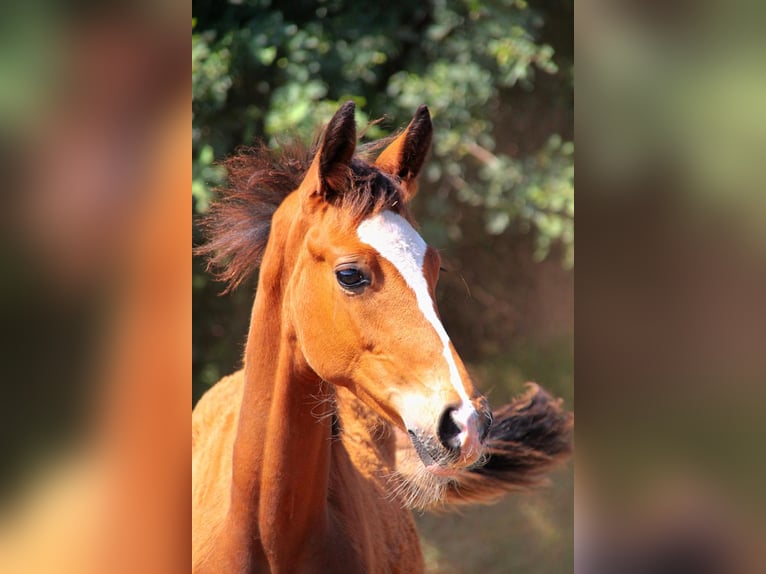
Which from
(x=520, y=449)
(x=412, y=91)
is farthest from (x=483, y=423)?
(x=412, y=91)

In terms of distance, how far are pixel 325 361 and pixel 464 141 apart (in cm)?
211

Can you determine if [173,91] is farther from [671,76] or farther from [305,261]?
[305,261]

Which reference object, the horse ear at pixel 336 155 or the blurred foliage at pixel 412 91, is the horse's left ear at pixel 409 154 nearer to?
the horse ear at pixel 336 155

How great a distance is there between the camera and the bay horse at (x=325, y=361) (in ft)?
4.30

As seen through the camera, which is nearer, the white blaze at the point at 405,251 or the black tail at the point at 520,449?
the white blaze at the point at 405,251

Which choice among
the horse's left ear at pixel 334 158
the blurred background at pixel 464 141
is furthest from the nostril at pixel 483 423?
the blurred background at pixel 464 141

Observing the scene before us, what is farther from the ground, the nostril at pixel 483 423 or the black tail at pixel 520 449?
the nostril at pixel 483 423

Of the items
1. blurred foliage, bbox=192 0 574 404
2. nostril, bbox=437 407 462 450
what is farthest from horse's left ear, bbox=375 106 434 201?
blurred foliage, bbox=192 0 574 404

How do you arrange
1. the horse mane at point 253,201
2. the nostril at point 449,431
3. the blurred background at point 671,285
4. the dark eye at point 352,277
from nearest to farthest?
the blurred background at point 671,285 → the nostril at point 449,431 → the dark eye at point 352,277 → the horse mane at point 253,201

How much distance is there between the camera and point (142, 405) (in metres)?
0.58

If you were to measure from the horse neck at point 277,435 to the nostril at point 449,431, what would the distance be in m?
0.31

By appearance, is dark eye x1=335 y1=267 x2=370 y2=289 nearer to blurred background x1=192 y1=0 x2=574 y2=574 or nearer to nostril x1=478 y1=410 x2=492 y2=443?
nostril x1=478 y1=410 x2=492 y2=443

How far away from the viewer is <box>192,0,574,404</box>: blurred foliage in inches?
114

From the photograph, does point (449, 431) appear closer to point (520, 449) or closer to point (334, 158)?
point (334, 158)
